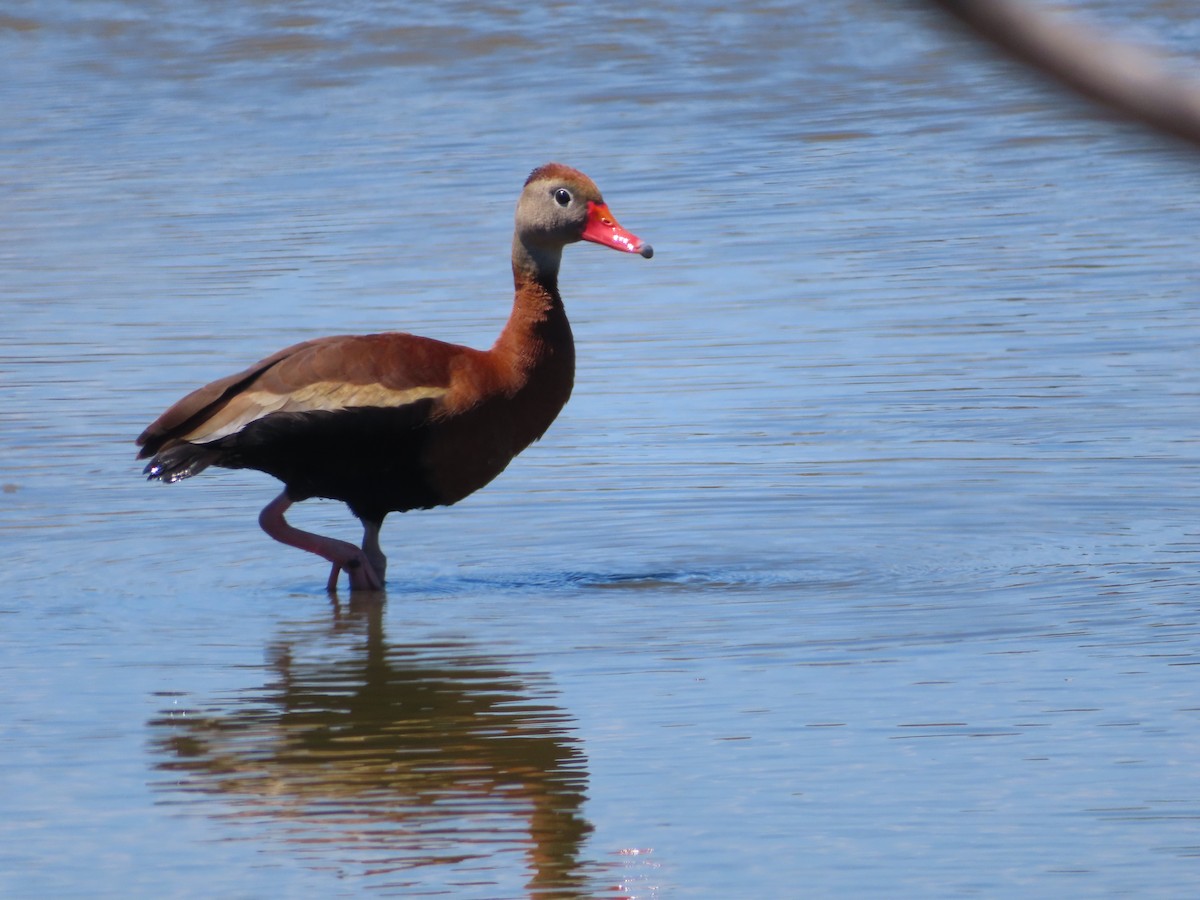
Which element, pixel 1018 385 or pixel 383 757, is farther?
pixel 1018 385

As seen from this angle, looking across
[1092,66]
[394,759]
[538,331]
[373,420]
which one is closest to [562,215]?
[538,331]

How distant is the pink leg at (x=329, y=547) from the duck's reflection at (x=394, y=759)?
562 mm

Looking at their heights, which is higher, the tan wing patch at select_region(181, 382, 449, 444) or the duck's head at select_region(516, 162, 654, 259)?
the duck's head at select_region(516, 162, 654, 259)

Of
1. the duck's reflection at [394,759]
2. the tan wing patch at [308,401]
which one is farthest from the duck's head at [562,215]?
the duck's reflection at [394,759]

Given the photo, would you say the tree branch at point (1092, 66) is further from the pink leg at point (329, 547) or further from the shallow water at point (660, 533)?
the pink leg at point (329, 547)

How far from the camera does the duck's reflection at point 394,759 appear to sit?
4.69 meters

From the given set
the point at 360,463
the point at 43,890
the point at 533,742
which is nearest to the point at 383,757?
the point at 533,742

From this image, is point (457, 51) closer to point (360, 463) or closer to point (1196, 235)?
point (1196, 235)

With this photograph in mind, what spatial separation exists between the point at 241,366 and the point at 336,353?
2830 millimetres

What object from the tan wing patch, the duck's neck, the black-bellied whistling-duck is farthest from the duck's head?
the tan wing patch

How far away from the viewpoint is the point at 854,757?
16.9ft

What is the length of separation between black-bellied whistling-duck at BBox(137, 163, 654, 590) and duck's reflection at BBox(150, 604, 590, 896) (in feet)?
2.14

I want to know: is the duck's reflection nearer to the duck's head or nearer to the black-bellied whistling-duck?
the black-bellied whistling-duck

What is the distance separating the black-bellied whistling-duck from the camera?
22.9 feet
